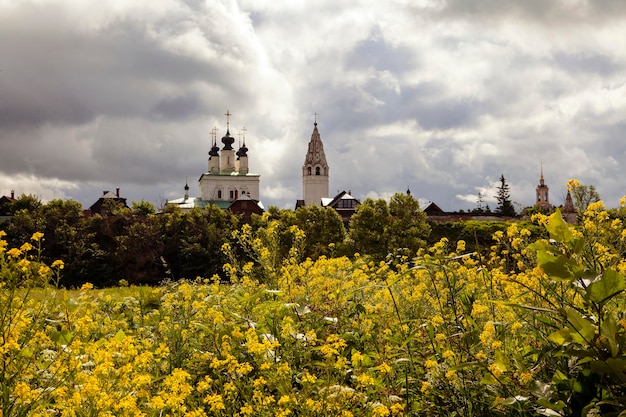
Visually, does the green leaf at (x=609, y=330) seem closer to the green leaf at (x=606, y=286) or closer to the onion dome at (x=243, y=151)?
the green leaf at (x=606, y=286)

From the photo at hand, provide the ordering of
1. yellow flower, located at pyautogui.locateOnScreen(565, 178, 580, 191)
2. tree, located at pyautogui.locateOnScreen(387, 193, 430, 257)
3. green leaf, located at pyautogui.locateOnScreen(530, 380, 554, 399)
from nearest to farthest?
green leaf, located at pyautogui.locateOnScreen(530, 380, 554, 399) < yellow flower, located at pyautogui.locateOnScreen(565, 178, 580, 191) < tree, located at pyautogui.locateOnScreen(387, 193, 430, 257)

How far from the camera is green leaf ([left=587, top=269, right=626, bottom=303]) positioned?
192cm

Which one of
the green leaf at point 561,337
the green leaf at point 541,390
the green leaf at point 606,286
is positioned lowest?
the green leaf at point 541,390

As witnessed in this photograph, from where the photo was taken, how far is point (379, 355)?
390cm

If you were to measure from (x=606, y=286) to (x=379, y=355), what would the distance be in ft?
7.07

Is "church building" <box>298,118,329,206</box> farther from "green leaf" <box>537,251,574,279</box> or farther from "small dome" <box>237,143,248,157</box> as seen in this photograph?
"green leaf" <box>537,251,574,279</box>

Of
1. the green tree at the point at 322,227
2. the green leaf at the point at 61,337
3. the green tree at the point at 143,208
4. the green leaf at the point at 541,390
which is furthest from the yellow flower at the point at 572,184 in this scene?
the green tree at the point at 143,208

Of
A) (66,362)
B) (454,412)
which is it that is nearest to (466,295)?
(454,412)

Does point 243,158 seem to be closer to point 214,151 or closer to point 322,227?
point 214,151

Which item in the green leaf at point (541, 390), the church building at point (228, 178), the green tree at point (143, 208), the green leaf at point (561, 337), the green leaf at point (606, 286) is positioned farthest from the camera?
the church building at point (228, 178)

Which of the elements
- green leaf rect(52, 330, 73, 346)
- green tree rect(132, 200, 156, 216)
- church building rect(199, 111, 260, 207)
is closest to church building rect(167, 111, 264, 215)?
church building rect(199, 111, 260, 207)

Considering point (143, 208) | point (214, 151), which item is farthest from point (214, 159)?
point (143, 208)

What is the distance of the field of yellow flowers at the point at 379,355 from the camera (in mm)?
2322

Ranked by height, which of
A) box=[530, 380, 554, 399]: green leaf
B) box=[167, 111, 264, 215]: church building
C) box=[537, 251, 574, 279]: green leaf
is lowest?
box=[530, 380, 554, 399]: green leaf
